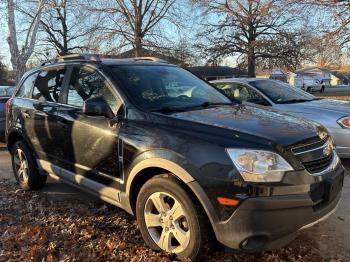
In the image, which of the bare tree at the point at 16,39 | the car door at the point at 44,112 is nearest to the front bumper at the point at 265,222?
the car door at the point at 44,112

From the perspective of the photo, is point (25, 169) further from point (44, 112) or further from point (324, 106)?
point (324, 106)

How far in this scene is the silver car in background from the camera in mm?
6645

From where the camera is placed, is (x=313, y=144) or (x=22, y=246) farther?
(x=22, y=246)

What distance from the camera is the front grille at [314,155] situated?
329 cm

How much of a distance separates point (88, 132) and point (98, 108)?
1.41ft

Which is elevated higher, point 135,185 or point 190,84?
point 190,84

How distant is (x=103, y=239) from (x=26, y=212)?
1417 mm

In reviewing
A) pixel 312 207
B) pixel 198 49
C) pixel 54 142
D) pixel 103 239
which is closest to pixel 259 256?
pixel 312 207

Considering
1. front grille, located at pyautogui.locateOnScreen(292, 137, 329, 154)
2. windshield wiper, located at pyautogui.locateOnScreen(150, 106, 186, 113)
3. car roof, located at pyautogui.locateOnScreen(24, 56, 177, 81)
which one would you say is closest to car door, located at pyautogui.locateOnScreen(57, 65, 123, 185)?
car roof, located at pyautogui.locateOnScreen(24, 56, 177, 81)

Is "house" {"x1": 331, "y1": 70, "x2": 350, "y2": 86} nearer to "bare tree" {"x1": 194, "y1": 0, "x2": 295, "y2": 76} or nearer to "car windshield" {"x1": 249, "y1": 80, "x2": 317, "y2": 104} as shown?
"bare tree" {"x1": 194, "y1": 0, "x2": 295, "y2": 76}

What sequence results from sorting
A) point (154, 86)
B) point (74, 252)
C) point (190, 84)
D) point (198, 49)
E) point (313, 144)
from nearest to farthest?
point (313, 144) < point (74, 252) < point (154, 86) < point (190, 84) < point (198, 49)

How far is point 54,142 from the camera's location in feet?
16.2

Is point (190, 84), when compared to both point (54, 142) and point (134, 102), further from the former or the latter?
point (54, 142)

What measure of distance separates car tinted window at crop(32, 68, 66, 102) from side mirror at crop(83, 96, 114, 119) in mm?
1155
